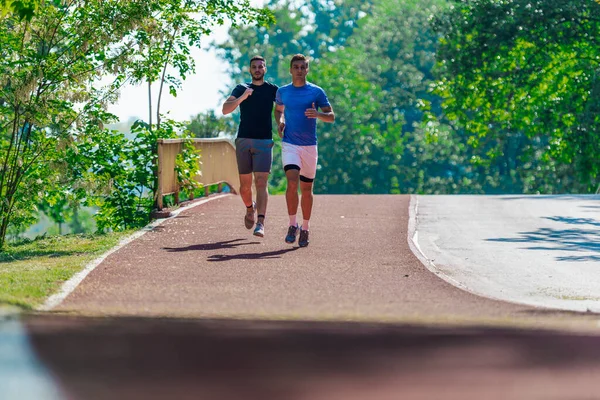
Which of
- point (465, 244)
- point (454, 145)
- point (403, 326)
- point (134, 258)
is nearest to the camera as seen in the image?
point (403, 326)

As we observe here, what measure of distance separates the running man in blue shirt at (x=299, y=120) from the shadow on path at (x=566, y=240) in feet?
11.2

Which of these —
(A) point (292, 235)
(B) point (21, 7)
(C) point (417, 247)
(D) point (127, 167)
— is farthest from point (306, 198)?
(D) point (127, 167)

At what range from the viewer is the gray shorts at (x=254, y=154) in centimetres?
1415

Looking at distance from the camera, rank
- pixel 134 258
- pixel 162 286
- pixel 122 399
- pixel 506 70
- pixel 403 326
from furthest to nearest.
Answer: pixel 506 70
pixel 134 258
pixel 162 286
pixel 403 326
pixel 122 399

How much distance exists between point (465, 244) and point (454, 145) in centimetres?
5228

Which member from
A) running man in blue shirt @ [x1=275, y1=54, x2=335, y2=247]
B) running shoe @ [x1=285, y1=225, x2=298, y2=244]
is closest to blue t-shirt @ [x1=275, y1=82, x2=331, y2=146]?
running man in blue shirt @ [x1=275, y1=54, x2=335, y2=247]

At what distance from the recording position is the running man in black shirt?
45.0 feet

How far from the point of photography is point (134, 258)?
499 inches

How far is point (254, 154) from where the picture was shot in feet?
46.7

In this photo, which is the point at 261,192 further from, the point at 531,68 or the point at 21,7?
the point at 531,68

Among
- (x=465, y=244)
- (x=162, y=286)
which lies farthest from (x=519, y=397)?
(x=465, y=244)

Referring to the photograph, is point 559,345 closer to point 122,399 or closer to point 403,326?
point 403,326

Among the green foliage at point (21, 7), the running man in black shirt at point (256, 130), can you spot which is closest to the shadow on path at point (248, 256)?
the running man in black shirt at point (256, 130)

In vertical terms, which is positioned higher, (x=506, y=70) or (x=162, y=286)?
(x=506, y=70)
